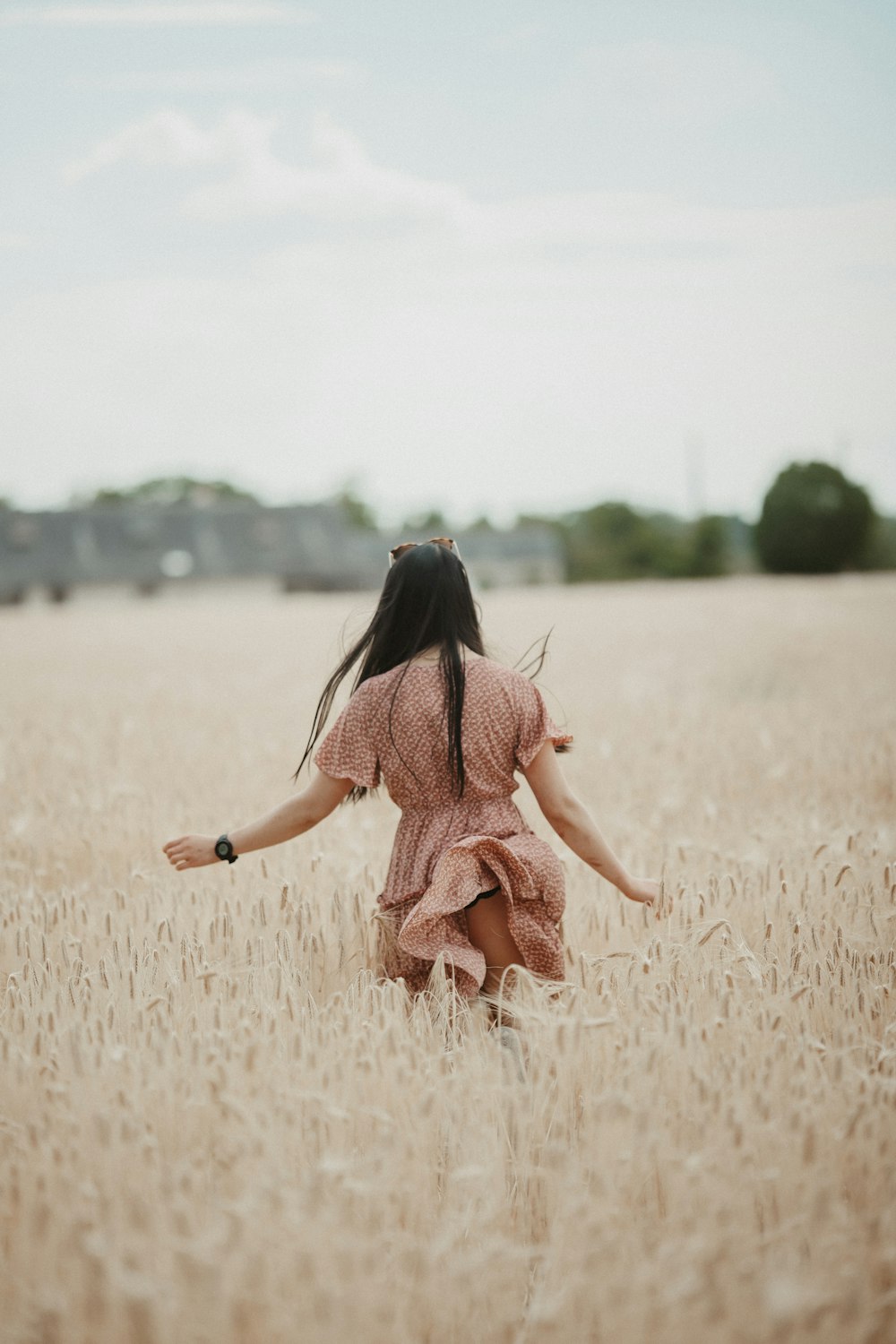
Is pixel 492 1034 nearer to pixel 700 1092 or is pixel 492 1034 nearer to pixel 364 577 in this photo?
pixel 700 1092

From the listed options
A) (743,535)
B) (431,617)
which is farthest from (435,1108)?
(743,535)

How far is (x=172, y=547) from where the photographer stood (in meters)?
48.2

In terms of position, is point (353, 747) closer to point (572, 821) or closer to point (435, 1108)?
point (572, 821)

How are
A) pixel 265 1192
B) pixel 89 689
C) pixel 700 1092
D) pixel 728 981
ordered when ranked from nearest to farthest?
pixel 265 1192 → pixel 700 1092 → pixel 728 981 → pixel 89 689

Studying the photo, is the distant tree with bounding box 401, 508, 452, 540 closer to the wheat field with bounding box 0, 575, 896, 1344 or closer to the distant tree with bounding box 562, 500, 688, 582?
the distant tree with bounding box 562, 500, 688, 582

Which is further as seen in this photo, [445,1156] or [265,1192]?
[445,1156]

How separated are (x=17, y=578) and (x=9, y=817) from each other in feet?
146

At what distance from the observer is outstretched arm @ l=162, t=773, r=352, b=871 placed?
9.68ft

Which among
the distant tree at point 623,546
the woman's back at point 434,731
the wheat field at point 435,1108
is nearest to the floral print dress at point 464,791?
the woman's back at point 434,731

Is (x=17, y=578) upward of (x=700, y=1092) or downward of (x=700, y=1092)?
upward

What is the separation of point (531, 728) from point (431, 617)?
0.41m

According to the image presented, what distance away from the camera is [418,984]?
2.91m

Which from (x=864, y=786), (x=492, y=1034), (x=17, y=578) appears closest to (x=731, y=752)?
(x=864, y=786)

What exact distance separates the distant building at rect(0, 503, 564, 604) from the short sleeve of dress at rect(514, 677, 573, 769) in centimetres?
4608
